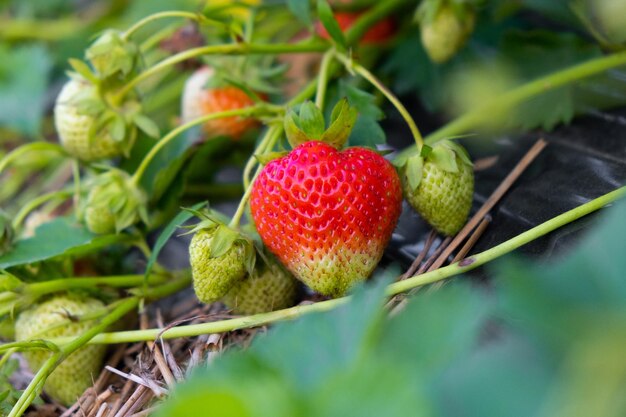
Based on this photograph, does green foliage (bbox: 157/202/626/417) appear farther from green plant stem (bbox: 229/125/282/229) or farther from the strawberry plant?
green plant stem (bbox: 229/125/282/229)

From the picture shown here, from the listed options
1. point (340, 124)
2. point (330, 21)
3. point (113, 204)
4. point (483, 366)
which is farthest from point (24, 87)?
point (483, 366)

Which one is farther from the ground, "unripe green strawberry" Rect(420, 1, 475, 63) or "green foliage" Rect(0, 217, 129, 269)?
"unripe green strawberry" Rect(420, 1, 475, 63)

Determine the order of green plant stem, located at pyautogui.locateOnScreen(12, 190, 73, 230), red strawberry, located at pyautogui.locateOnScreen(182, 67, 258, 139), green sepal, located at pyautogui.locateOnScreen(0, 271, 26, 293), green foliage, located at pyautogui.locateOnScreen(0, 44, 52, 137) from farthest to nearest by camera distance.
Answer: green foliage, located at pyautogui.locateOnScreen(0, 44, 52, 137), red strawberry, located at pyautogui.locateOnScreen(182, 67, 258, 139), green plant stem, located at pyautogui.locateOnScreen(12, 190, 73, 230), green sepal, located at pyautogui.locateOnScreen(0, 271, 26, 293)

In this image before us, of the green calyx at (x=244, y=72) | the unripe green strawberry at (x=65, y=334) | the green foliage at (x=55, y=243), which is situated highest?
the green calyx at (x=244, y=72)

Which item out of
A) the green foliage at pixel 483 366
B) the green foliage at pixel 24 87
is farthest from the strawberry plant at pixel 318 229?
the green foliage at pixel 24 87

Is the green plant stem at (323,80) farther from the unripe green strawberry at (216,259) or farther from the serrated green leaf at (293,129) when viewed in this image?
the unripe green strawberry at (216,259)

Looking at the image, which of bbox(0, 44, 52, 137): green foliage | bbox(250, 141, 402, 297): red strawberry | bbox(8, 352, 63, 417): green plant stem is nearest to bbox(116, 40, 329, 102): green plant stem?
bbox(250, 141, 402, 297): red strawberry
